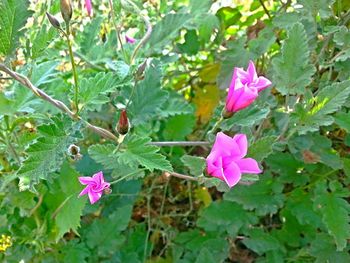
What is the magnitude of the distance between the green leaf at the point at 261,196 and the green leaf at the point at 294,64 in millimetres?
263

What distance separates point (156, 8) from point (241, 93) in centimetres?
54

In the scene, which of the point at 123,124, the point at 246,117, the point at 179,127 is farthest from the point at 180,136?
the point at 123,124

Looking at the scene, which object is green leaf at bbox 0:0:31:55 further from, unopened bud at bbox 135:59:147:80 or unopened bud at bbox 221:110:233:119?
unopened bud at bbox 221:110:233:119

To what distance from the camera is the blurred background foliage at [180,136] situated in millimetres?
871

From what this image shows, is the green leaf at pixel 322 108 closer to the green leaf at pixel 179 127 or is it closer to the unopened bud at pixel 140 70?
the unopened bud at pixel 140 70

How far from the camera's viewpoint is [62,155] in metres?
0.81

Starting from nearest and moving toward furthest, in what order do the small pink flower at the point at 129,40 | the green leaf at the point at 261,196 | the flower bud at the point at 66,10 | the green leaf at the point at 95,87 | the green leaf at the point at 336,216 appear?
the flower bud at the point at 66,10
the green leaf at the point at 95,87
the green leaf at the point at 336,216
the green leaf at the point at 261,196
the small pink flower at the point at 129,40

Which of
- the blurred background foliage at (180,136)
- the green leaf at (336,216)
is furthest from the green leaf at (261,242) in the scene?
the green leaf at (336,216)

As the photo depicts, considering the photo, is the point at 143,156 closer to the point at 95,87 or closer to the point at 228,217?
the point at 95,87

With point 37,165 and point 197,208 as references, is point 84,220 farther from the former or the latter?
point 37,165

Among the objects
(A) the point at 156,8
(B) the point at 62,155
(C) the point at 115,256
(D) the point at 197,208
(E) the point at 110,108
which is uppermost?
(B) the point at 62,155

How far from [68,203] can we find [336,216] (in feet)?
1.45

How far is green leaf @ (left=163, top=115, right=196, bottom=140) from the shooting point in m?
1.26

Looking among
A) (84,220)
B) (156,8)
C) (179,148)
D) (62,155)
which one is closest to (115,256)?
(84,220)
